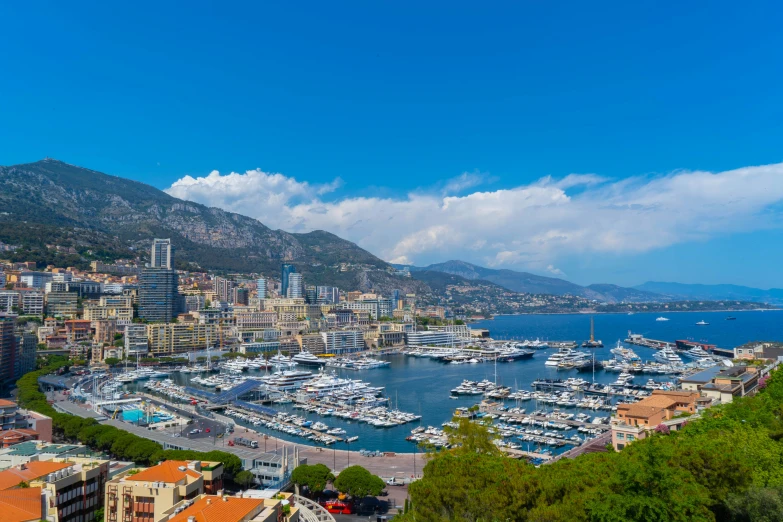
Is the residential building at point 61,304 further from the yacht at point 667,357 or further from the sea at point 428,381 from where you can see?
the yacht at point 667,357

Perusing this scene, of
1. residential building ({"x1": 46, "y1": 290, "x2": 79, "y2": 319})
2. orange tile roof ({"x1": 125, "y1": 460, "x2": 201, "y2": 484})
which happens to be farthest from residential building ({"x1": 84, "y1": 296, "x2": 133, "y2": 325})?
orange tile roof ({"x1": 125, "y1": 460, "x2": 201, "y2": 484})

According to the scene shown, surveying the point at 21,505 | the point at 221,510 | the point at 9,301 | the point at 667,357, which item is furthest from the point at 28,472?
the point at 9,301

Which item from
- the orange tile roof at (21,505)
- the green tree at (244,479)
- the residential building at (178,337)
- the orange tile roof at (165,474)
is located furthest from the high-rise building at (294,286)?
the orange tile roof at (21,505)

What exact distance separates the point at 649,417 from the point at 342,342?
49903mm

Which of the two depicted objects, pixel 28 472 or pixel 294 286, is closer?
pixel 28 472

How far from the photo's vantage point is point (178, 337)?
182ft

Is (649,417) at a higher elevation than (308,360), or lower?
higher

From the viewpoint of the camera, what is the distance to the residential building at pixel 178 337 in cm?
5353

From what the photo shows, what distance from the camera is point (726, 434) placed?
1276cm

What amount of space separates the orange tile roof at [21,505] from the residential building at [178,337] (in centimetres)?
4497

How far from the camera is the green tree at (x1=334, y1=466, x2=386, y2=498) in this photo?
606 inches

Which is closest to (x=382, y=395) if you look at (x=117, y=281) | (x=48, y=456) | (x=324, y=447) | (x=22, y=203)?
(x=324, y=447)

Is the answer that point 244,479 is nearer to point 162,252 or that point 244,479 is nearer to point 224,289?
point 162,252

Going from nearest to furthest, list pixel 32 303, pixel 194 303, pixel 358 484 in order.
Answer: pixel 358 484, pixel 32 303, pixel 194 303
